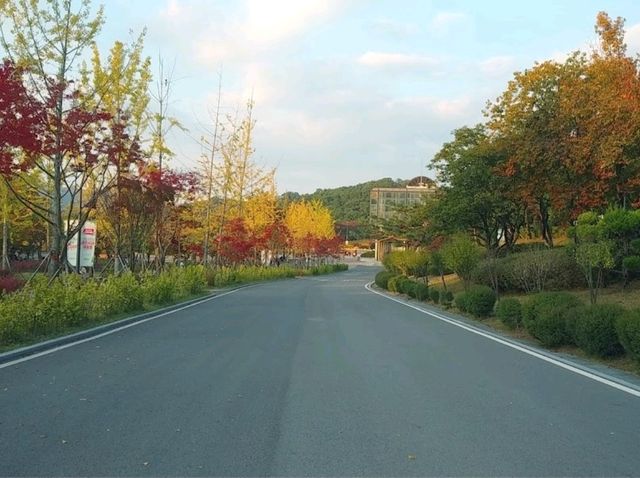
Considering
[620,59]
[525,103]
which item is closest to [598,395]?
[620,59]

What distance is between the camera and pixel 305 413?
6.53 meters

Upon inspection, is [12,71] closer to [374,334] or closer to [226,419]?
[374,334]

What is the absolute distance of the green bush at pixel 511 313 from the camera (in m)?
14.7

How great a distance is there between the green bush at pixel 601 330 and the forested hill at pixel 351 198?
115835mm

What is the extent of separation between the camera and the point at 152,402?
687cm

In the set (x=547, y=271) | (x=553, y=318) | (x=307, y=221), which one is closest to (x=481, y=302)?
(x=547, y=271)

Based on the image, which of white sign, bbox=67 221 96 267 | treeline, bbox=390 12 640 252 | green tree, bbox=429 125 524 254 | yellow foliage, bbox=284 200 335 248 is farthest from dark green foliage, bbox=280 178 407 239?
white sign, bbox=67 221 96 267

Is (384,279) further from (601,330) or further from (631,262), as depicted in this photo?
(601,330)

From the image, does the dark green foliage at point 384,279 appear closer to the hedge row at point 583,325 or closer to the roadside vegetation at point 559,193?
the roadside vegetation at point 559,193

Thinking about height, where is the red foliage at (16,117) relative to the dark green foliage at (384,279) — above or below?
above

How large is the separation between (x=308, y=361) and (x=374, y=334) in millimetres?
4260

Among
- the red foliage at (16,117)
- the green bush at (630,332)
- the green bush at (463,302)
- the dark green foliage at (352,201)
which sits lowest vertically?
the green bush at (463,302)

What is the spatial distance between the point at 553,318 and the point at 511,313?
116 inches

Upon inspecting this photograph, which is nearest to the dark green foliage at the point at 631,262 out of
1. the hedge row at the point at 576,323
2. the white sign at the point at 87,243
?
the hedge row at the point at 576,323
